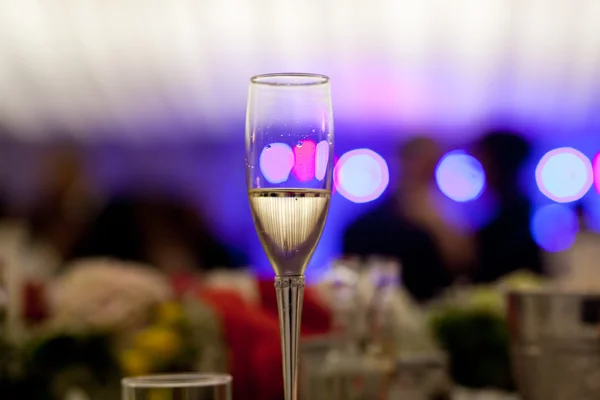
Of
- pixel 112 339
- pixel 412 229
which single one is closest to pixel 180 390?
pixel 112 339

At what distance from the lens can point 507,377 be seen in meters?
1.96

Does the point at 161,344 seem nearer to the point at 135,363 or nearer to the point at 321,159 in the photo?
the point at 135,363

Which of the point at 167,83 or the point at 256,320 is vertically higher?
the point at 167,83

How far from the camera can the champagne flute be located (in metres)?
0.81

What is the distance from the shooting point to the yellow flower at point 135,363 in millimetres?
1487

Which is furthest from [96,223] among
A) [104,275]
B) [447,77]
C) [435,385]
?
[447,77]

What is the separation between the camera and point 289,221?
2.69 feet

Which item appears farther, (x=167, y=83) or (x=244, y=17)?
(x=167, y=83)

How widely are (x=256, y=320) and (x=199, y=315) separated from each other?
0.42 ft

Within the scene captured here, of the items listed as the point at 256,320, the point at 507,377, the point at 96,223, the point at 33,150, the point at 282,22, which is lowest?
the point at 507,377

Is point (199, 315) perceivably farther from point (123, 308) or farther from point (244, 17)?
point (244, 17)

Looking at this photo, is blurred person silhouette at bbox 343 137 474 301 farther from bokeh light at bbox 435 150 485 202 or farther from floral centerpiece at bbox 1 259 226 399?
bokeh light at bbox 435 150 485 202

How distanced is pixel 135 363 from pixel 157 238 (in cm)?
400

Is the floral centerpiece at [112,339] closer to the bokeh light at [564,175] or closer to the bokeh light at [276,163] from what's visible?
the bokeh light at [276,163]
